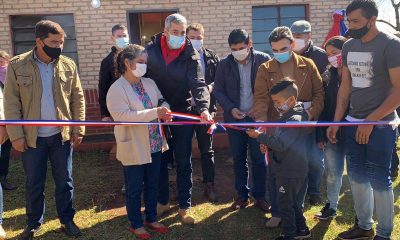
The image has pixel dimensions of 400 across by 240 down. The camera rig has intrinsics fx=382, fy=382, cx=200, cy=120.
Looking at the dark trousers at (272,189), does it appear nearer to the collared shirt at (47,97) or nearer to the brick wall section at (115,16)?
the collared shirt at (47,97)

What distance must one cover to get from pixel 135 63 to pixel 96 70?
4320 mm

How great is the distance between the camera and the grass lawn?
3783mm

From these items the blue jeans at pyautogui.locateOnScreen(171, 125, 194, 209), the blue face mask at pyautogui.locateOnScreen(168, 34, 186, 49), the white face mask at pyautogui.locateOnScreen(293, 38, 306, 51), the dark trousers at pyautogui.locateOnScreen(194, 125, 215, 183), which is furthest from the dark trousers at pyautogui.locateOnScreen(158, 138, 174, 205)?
the white face mask at pyautogui.locateOnScreen(293, 38, 306, 51)

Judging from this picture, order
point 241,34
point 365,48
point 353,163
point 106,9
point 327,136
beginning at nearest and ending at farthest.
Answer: point 365,48 < point 353,163 < point 327,136 < point 241,34 < point 106,9

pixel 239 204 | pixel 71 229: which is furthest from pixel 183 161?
pixel 71 229

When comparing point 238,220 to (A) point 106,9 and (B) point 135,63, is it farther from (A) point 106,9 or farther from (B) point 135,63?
(A) point 106,9

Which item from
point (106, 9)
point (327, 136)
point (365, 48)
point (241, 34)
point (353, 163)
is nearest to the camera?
point (365, 48)

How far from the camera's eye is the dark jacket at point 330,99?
385 cm

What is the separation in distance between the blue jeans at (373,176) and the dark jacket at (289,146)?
17.4 inches

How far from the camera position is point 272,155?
Answer: 11.2ft

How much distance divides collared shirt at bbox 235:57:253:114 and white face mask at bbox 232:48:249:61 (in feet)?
0.32

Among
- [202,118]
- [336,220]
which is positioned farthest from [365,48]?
[336,220]

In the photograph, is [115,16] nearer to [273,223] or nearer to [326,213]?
[273,223]

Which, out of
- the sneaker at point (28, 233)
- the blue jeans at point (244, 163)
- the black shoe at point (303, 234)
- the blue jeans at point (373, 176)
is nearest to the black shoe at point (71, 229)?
the sneaker at point (28, 233)
